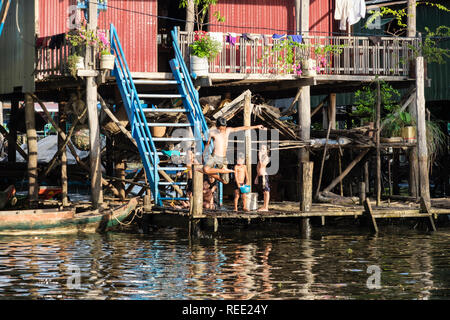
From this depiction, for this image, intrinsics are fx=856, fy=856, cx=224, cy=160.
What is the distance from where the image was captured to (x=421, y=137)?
66.3 feet

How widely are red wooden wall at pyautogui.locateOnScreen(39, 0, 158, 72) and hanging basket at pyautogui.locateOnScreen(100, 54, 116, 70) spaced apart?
197 cm

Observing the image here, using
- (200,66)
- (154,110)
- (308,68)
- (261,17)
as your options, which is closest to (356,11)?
(261,17)

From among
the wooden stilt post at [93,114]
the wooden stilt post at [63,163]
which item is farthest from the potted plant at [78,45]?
the wooden stilt post at [63,163]

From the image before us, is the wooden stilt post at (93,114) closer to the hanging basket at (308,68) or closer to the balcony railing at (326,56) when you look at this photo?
the balcony railing at (326,56)

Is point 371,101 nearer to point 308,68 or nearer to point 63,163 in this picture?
point 308,68

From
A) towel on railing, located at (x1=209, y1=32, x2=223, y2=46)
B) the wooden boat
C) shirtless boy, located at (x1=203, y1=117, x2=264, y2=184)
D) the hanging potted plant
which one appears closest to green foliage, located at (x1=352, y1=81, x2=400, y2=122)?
towel on railing, located at (x1=209, y1=32, x2=223, y2=46)

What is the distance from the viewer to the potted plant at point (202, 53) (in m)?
20.3

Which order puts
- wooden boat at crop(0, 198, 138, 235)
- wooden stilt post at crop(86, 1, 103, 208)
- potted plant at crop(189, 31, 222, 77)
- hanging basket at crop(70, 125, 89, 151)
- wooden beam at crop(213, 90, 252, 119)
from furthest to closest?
hanging basket at crop(70, 125, 89, 151) → wooden beam at crop(213, 90, 252, 119) → potted plant at crop(189, 31, 222, 77) → wooden stilt post at crop(86, 1, 103, 208) → wooden boat at crop(0, 198, 138, 235)

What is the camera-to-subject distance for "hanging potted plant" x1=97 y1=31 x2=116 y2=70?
1919cm

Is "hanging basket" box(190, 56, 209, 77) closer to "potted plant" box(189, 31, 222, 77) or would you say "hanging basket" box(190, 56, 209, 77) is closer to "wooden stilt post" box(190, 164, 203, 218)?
"potted plant" box(189, 31, 222, 77)

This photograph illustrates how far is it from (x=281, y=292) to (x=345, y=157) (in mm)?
12557

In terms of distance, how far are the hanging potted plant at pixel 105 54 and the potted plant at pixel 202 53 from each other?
2.02m
